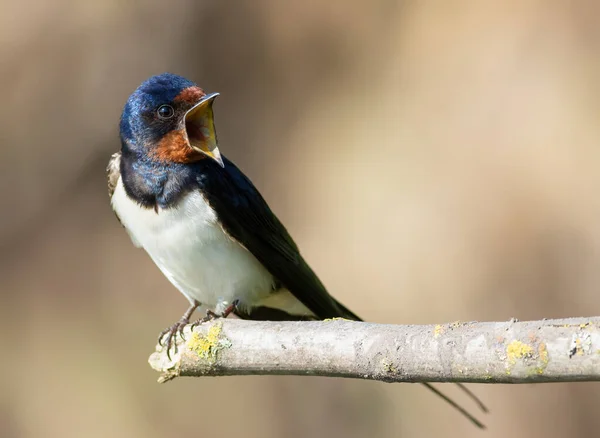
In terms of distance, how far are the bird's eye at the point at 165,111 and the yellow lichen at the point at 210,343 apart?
731 mm

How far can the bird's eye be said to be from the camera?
277cm

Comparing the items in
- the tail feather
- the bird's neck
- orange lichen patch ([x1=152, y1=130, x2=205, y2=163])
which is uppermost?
orange lichen patch ([x1=152, y1=130, x2=205, y2=163])

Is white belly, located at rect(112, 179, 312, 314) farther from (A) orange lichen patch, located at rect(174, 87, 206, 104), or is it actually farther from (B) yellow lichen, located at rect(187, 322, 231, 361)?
(B) yellow lichen, located at rect(187, 322, 231, 361)

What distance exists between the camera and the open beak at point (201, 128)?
2.70 metres

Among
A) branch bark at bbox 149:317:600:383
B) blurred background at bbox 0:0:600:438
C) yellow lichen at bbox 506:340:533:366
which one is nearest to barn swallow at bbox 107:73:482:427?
branch bark at bbox 149:317:600:383

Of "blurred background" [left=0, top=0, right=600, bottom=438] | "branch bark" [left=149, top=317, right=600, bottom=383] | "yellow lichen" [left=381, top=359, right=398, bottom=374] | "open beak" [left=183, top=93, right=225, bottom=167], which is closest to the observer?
"branch bark" [left=149, top=317, right=600, bottom=383]

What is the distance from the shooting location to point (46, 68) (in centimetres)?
536

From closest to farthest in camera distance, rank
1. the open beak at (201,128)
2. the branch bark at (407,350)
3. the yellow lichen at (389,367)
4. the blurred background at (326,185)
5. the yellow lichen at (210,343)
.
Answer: the branch bark at (407,350)
the yellow lichen at (389,367)
the yellow lichen at (210,343)
the open beak at (201,128)
the blurred background at (326,185)

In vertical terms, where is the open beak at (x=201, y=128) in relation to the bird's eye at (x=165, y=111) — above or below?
below

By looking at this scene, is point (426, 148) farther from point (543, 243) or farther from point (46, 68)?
point (46, 68)

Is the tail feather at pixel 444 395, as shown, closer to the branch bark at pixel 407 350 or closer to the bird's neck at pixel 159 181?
the branch bark at pixel 407 350

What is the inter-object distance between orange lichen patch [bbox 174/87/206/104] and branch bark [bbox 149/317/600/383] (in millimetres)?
722

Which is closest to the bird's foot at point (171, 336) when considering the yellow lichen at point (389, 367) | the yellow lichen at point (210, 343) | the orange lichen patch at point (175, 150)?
the yellow lichen at point (210, 343)

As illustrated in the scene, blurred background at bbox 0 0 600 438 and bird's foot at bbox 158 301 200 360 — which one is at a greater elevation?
blurred background at bbox 0 0 600 438
